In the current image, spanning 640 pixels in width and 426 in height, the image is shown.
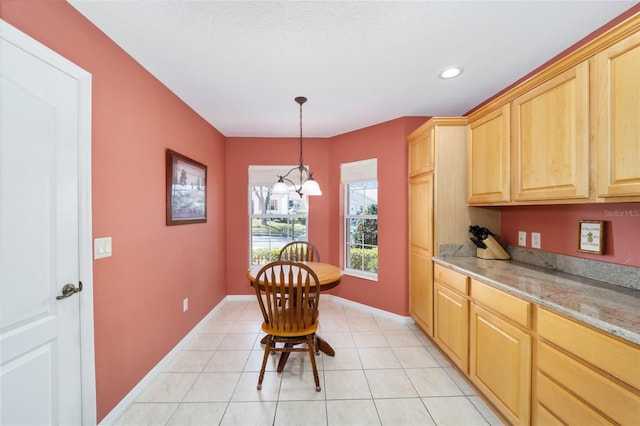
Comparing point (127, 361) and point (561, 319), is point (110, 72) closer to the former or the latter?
point (127, 361)

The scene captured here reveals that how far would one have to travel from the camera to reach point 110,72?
1.63 meters

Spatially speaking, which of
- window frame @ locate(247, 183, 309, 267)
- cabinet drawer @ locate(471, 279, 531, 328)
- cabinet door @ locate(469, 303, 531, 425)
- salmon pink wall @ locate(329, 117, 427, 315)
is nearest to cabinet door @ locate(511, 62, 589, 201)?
cabinet drawer @ locate(471, 279, 531, 328)

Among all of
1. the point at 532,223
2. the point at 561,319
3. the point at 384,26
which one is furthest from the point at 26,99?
the point at 532,223

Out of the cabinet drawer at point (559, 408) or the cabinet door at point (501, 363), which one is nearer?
the cabinet drawer at point (559, 408)

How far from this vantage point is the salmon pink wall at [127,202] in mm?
1426

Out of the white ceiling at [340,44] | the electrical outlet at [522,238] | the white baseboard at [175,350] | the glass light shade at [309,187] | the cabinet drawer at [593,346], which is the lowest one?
the white baseboard at [175,350]

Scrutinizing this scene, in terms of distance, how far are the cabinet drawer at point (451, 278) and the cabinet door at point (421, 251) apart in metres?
0.11

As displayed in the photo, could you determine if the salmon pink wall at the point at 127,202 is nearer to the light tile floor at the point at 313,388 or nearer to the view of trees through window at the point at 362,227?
the light tile floor at the point at 313,388

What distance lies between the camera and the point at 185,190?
2.57 metres

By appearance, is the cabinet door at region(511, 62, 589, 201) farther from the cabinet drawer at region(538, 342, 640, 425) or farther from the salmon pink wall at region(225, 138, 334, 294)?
the salmon pink wall at region(225, 138, 334, 294)

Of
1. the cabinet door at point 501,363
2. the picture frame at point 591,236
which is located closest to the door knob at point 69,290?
the cabinet door at point 501,363

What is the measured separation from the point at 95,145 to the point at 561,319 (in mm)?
2732

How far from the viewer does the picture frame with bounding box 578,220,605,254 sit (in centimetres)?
156

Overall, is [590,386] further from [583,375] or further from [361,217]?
[361,217]
